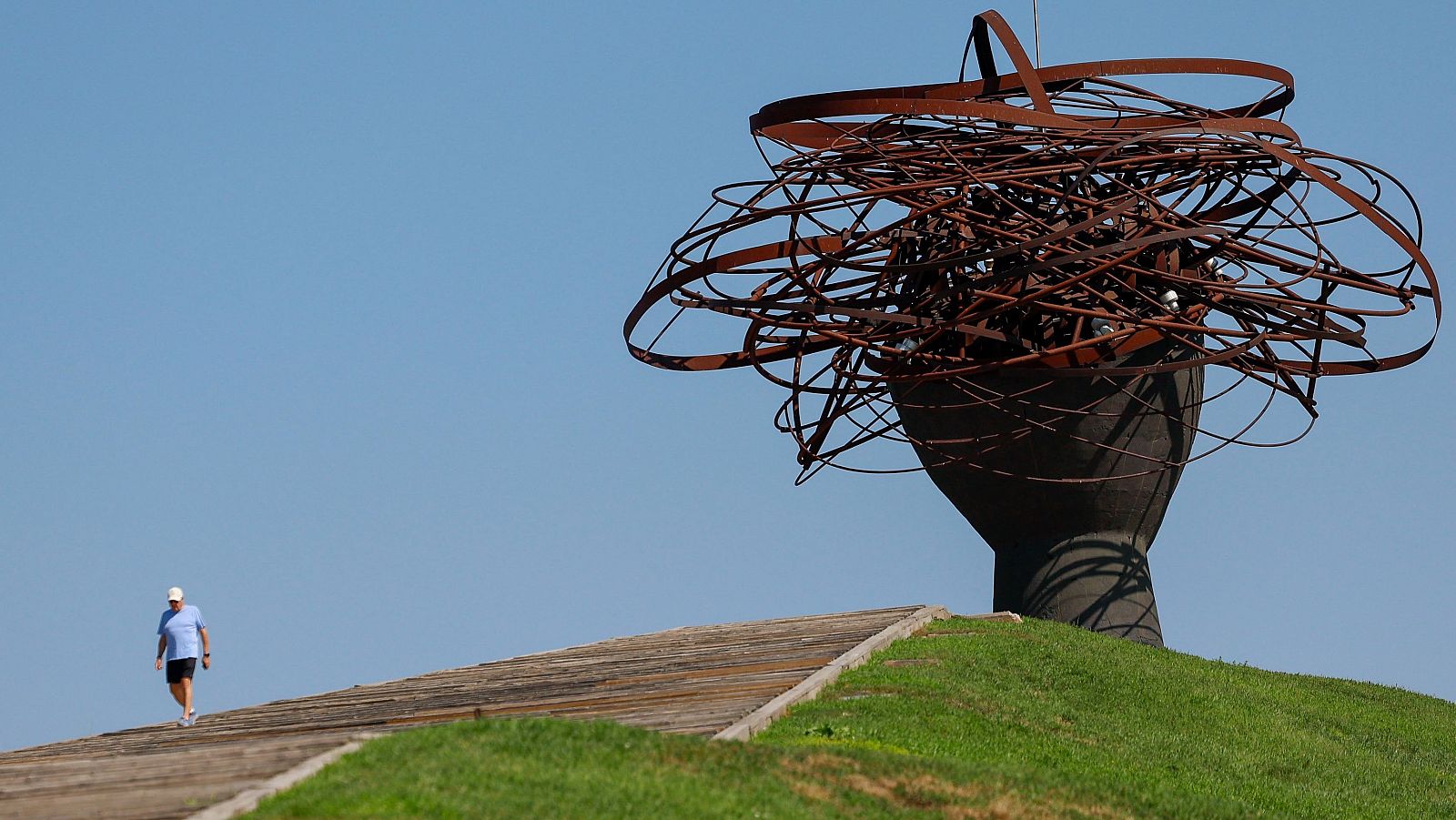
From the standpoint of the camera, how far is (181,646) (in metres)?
15.9

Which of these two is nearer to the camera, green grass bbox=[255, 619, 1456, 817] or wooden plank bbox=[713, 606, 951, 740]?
green grass bbox=[255, 619, 1456, 817]

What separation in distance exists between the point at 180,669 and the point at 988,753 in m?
7.90

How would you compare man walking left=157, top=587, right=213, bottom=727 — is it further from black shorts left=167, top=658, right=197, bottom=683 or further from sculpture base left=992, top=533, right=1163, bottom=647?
sculpture base left=992, top=533, right=1163, bottom=647

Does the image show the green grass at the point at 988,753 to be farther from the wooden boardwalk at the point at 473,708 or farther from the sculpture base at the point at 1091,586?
the sculpture base at the point at 1091,586

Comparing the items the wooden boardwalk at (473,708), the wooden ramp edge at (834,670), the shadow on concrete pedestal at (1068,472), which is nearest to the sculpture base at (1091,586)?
the shadow on concrete pedestal at (1068,472)

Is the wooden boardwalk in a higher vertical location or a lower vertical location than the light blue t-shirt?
lower

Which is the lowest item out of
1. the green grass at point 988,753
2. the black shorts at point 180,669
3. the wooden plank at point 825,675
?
the green grass at point 988,753

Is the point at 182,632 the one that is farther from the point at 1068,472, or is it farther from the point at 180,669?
the point at 1068,472

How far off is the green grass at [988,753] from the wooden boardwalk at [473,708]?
20.1 inches

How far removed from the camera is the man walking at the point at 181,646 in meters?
16.0

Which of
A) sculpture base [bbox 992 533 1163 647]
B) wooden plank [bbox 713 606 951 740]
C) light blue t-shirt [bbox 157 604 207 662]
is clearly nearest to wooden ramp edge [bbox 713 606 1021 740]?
wooden plank [bbox 713 606 951 740]

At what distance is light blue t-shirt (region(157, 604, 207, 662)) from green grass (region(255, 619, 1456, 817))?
6.23m

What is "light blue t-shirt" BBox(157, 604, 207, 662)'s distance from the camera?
628 inches

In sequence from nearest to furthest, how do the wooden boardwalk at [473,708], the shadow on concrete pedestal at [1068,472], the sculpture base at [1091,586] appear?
1. the wooden boardwalk at [473,708]
2. the shadow on concrete pedestal at [1068,472]
3. the sculpture base at [1091,586]
